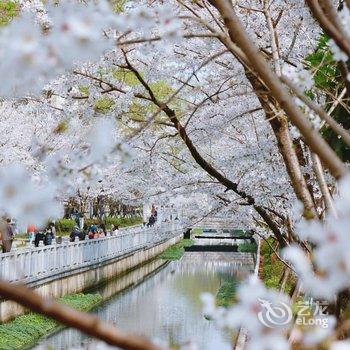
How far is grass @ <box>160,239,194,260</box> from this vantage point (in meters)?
35.7

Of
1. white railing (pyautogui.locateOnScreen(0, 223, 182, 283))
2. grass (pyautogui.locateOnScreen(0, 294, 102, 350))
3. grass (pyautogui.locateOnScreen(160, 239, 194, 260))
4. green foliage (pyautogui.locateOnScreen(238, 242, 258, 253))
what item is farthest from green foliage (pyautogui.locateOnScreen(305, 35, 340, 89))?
green foliage (pyautogui.locateOnScreen(238, 242, 258, 253))

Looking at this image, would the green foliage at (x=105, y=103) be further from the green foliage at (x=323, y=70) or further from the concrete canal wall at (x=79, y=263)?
the green foliage at (x=323, y=70)

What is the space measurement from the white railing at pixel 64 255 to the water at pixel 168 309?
1346 millimetres

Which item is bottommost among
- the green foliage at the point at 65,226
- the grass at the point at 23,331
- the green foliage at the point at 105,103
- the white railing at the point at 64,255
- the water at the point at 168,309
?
the water at the point at 168,309

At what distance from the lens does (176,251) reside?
3819 cm

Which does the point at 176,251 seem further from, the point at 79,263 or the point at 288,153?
the point at 288,153

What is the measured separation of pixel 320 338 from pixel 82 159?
1387 mm

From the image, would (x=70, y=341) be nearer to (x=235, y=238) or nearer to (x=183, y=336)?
(x=183, y=336)

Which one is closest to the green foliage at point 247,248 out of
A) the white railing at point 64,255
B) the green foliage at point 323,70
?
the white railing at point 64,255

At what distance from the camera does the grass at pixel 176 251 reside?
3573 cm

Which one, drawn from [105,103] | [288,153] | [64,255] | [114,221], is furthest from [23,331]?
[114,221]

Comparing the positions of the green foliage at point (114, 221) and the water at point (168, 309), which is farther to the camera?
the green foliage at point (114, 221)

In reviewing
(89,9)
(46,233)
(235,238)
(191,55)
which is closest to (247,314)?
(89,9)

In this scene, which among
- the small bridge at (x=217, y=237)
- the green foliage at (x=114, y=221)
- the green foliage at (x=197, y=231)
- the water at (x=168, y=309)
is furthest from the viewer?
the green foliage at (x=197, y=231)
